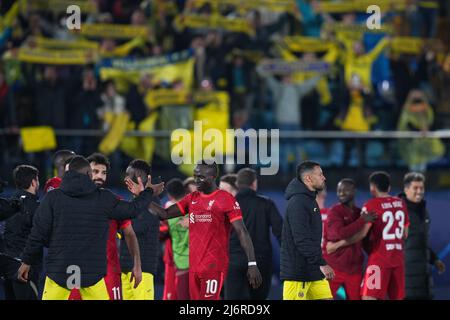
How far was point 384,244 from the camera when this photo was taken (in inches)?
477

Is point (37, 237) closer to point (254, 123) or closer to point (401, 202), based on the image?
point (401, 202)

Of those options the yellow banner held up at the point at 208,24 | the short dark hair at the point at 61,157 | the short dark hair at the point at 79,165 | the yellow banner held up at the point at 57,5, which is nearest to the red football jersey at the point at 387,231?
the short dark hair at the point at 61,157

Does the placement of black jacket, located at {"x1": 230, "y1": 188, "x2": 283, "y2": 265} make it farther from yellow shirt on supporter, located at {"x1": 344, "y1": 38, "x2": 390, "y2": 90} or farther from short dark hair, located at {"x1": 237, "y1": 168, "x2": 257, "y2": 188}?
yellow shirt on supporter, located at {"x1": 344, "y1": 38, "x2": 390, "y2": 90}

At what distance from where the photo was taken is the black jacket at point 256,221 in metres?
12.5

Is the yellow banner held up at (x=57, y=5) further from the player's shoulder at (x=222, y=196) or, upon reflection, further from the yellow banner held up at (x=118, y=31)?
the player's shoulder at (x=222, y=196)

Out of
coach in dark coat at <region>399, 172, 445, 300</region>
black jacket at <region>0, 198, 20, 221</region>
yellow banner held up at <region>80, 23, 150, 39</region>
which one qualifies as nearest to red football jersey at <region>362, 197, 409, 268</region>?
coach in dark coat at <region>399, 172, 445, 300</region>

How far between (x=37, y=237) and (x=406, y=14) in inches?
438

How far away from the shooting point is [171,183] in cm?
1260

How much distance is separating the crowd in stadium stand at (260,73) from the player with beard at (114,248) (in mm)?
6002

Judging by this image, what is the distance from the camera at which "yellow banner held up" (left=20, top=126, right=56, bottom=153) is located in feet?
54.2

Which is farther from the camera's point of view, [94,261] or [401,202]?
[401,202]

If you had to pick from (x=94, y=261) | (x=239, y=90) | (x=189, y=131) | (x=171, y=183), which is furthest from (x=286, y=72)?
(x=94, y=261)

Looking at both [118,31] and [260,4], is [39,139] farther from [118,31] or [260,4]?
[260,4]

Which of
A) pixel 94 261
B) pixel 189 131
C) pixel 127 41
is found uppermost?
pixel 127 41
